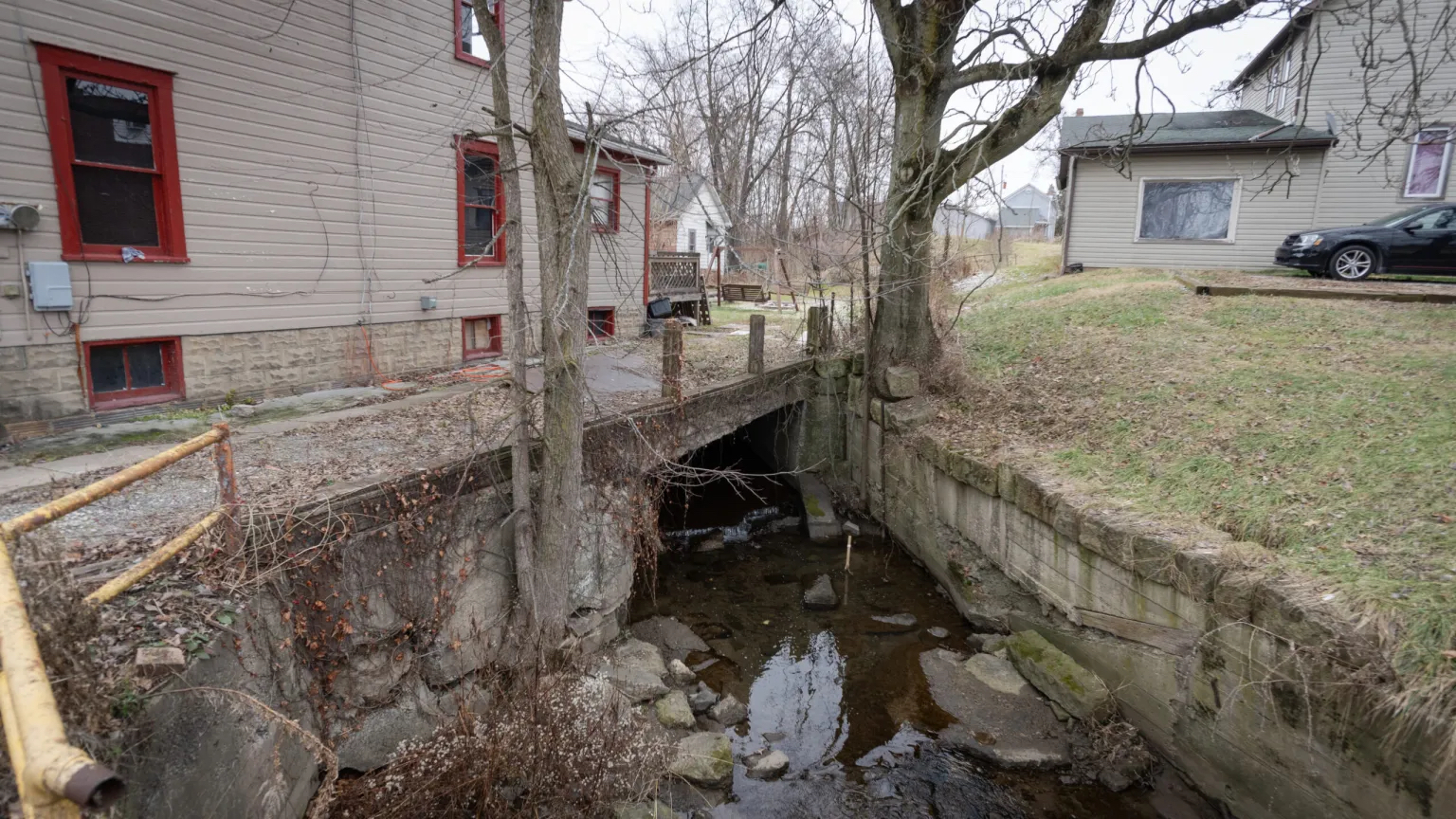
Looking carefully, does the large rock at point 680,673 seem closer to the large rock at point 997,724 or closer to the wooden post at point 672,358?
the large rock at point 997,724

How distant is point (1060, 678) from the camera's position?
6395mm

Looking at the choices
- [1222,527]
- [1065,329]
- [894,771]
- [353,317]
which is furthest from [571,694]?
[1065,329]

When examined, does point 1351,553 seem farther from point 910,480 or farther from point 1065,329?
point 1065,329

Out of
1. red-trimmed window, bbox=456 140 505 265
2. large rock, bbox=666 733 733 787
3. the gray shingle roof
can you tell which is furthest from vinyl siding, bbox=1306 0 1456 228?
large rock, bbox=666 733 733 787

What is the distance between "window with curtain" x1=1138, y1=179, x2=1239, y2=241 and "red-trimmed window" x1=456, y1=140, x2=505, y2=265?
15087 mm

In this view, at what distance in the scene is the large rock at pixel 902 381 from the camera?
10.5 meters

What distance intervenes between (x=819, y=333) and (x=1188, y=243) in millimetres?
11155

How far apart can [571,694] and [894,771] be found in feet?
8.71

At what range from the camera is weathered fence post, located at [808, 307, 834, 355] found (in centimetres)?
1195

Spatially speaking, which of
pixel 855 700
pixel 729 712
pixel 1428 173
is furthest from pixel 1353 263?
pixel 729 712

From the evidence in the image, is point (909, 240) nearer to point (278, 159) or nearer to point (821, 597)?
point (821, 597)

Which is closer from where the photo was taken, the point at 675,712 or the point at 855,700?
the point at 675,712

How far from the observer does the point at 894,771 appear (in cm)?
584

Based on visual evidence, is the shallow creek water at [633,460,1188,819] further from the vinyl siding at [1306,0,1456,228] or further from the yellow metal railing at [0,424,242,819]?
the vinyl siding at [1306,0,1456,228]
